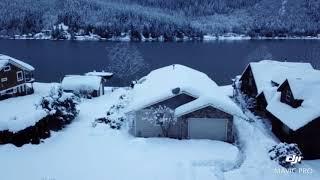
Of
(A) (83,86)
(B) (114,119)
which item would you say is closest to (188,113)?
(B) (114,119)

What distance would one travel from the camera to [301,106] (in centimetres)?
3195

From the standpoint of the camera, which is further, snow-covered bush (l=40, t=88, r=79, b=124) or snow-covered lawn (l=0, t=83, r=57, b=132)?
snow-covered bush (l=40, t=88, r=79, b=124)

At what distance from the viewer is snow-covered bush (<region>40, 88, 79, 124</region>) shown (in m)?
36.4

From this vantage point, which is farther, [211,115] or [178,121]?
[178,121]

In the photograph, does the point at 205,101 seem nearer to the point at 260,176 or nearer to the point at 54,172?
the point at 260,176

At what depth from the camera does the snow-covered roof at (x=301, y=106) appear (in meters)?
30.1

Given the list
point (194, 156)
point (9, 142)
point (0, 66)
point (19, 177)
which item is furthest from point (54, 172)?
point (0, 66)

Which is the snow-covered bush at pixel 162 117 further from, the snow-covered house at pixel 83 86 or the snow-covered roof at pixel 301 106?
the snow-covered house at pixel 83 86

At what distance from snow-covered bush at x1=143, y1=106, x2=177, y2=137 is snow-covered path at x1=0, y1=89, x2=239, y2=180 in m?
1.36

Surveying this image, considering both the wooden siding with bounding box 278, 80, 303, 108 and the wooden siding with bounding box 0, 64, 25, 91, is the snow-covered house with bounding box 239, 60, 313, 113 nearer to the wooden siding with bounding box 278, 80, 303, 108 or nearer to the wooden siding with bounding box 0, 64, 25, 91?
the wooden siding with bounding box 278, 80, 303, 108

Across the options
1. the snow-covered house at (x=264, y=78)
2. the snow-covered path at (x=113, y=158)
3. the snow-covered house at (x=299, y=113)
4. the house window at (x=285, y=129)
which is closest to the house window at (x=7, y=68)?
the snow-covered path at (x=113, y=158)

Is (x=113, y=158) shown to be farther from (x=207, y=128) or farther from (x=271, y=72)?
(x=271, y=72)

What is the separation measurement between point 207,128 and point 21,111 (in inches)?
976

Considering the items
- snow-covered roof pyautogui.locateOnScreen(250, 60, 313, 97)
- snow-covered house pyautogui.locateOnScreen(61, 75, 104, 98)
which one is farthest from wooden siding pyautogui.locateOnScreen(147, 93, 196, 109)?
snow-covered house pyautogui.locateOnScreen(61, 75, 104, 98)
